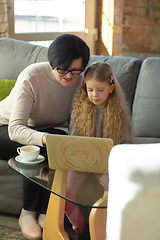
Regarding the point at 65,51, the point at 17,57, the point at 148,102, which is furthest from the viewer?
the point at 17,57

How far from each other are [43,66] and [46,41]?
2080mm

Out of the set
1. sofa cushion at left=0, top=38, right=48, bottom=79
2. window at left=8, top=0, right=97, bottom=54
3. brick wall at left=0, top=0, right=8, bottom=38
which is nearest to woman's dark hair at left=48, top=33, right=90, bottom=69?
sofa cushion at left=0, top=38, right=48, bottom=79

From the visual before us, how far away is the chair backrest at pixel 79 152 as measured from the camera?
1.03 metres

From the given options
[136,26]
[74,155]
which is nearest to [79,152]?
[74,155]

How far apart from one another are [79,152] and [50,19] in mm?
2893

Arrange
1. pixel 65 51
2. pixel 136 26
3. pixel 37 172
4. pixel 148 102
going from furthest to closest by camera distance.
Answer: pixel 136 26 → pixel 148 102 → pixel 65 51 → pixel 37 172

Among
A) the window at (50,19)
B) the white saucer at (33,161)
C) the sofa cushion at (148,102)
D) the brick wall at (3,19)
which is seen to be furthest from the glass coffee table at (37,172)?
the window at (50,19)

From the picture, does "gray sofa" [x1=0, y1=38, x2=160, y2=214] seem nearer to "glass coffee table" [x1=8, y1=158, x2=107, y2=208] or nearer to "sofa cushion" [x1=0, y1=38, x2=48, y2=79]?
"sofa cushion" [x1=0, y1=38, x2=48, y2=79]

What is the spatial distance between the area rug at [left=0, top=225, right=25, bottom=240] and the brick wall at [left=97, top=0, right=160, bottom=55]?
261 cm

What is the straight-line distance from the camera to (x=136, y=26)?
3.53 metres

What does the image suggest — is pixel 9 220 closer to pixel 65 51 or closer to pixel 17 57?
pixel 65 51

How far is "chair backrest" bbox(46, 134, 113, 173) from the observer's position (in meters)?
1.03

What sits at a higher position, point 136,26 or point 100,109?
point 136,26

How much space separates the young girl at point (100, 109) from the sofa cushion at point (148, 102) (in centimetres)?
25
